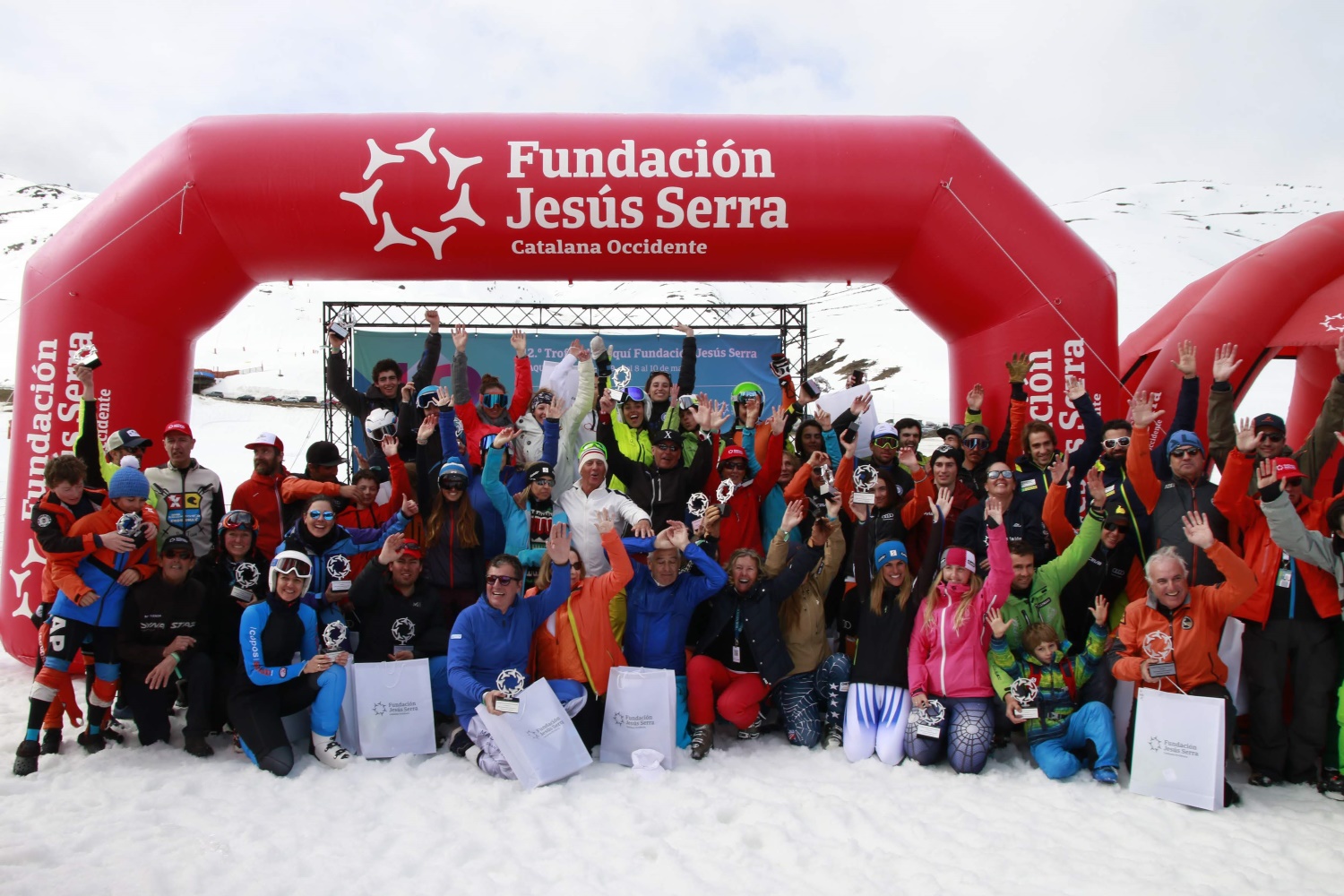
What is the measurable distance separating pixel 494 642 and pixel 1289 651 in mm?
3831

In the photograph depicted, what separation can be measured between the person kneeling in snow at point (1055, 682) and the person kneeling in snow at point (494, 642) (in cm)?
215

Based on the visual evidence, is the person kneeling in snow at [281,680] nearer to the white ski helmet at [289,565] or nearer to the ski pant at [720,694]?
the white ski helmet at [289,565]

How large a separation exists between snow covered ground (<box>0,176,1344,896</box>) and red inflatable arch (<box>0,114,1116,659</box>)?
2345 mm

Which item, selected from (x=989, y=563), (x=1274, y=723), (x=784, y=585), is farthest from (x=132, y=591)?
(x=1274, y=723)

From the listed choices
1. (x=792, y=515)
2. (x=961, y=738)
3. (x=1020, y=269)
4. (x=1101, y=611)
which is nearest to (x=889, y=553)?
(x=792, y=515)

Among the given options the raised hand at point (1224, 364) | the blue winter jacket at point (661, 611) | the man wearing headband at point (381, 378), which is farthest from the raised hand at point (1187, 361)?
the man wearing headband at point (381, 378)

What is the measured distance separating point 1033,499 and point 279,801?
412 cm

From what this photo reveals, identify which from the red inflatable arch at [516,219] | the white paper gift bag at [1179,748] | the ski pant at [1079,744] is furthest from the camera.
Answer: the red inflatable arch at [516,219]

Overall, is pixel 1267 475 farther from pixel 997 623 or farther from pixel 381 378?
pixel 381 378

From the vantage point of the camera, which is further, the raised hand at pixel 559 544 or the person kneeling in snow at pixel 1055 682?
the raised hand at pixel 559 544

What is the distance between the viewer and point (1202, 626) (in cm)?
409

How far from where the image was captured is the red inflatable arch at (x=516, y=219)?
5.60 m

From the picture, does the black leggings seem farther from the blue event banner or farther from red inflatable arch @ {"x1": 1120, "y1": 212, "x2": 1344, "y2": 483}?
red inflatable arch @ {"x1": 1120, "y1": 212, "x2": 1344, "y2": 483}

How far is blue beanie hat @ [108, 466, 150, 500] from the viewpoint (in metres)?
4.61
